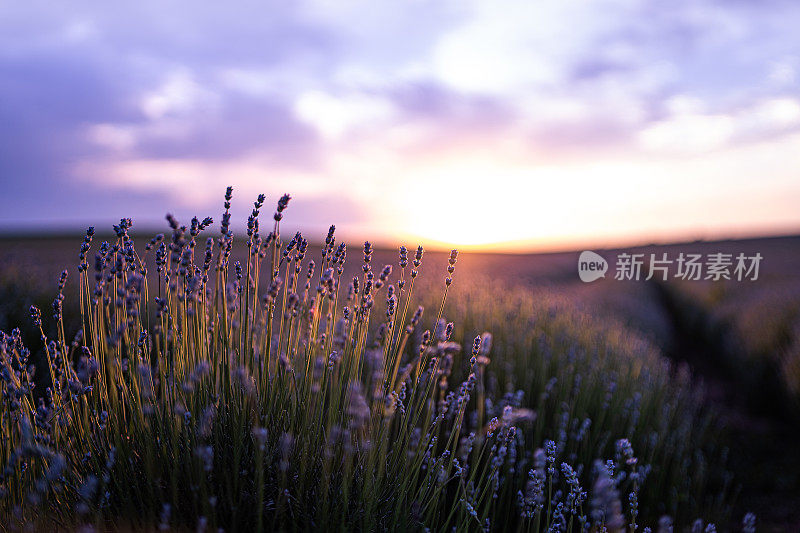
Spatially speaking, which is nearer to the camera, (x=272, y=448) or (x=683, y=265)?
(x=272, y=448)

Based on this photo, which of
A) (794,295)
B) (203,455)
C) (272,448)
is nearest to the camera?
(203,455)

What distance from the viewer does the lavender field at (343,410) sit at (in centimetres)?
195

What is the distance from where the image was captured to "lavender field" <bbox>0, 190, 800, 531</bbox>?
76.6 inches

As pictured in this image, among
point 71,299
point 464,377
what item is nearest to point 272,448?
Result: point 464,377

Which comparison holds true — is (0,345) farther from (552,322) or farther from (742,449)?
(742,449)

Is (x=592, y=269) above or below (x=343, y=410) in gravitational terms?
above

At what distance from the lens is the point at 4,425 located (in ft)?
7.70

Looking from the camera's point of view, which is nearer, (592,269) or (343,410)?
(343,410)

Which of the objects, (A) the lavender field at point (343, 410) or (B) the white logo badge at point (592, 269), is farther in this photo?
(B) the white logo badge at point (592, 269)

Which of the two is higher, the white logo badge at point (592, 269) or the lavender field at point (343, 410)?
the white logo badge at point (592, 269)

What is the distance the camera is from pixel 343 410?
2.20 meters

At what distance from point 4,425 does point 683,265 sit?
26854 mm

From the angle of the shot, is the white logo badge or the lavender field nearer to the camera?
the lavender field

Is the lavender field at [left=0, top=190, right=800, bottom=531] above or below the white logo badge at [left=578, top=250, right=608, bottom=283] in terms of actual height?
below
